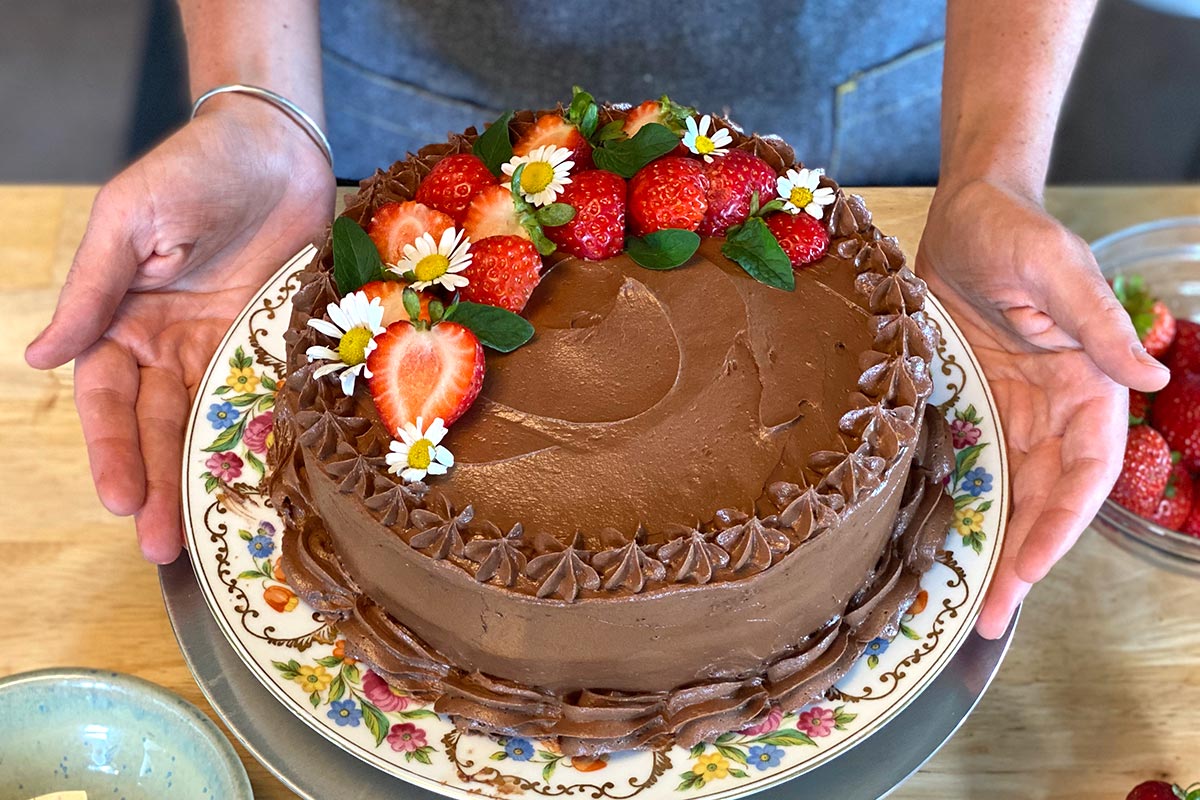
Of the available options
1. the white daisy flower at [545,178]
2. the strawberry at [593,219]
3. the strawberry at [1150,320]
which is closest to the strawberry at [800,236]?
the strawberry at [593,219]

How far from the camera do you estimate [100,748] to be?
6.03 ft

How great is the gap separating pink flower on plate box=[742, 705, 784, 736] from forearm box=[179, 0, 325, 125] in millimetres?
1732

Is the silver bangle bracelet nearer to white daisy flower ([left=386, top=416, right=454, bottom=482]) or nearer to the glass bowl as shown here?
white daisy flower ([left=386, top=416, right=454, bottom=482])

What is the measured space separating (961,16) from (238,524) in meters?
1.97

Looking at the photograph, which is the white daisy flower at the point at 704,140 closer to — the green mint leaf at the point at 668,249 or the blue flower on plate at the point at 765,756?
the green mint leaf at the point at 668,249

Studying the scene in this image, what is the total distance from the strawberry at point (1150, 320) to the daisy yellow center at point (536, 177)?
56.4 inches

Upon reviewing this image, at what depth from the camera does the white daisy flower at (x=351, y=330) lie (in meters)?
1.86

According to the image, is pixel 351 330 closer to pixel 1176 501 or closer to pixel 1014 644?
pixel 1014 644

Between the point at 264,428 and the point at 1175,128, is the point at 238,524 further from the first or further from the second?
the point at 1175,128

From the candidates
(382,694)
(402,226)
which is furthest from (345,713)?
(402,226)

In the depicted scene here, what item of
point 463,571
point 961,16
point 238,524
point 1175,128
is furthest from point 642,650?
point 1175,128

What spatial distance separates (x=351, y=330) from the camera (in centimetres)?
187

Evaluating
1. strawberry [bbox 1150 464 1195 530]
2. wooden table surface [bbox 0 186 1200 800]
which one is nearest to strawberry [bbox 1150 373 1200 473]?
strawberry [bbox 1150 464 1195 530]

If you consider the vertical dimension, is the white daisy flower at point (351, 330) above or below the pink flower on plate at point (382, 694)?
above
